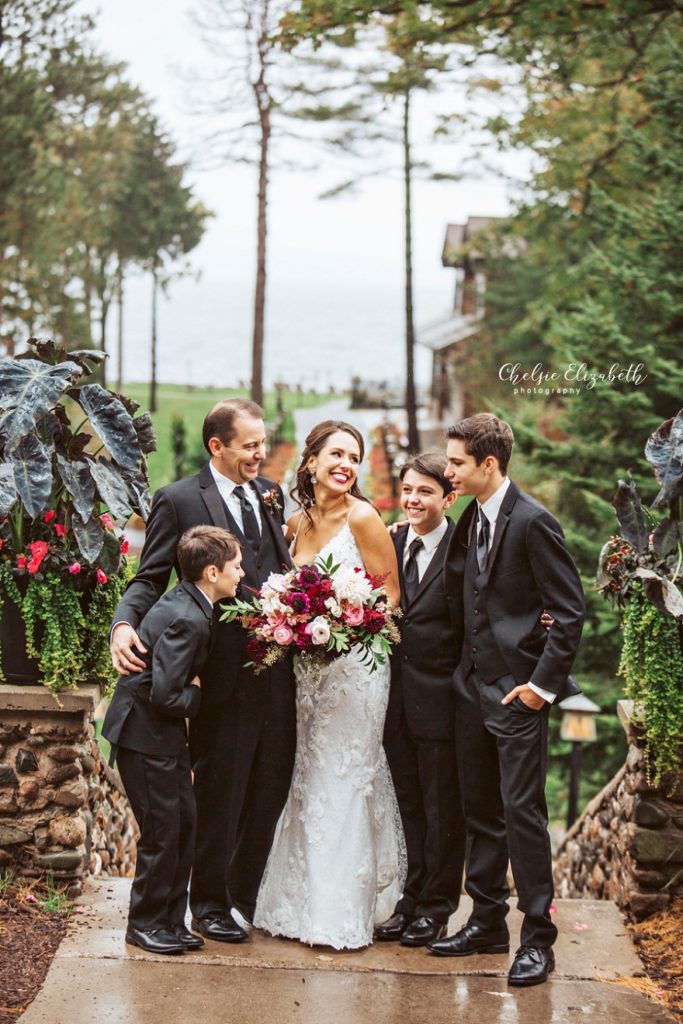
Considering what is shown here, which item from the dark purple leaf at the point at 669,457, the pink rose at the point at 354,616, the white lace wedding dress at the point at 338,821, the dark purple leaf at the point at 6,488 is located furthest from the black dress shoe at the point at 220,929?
the dark purple leaf at the point at 669,457

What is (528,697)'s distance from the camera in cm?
414

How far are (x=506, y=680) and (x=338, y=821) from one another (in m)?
0.96

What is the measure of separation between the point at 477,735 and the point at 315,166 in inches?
767

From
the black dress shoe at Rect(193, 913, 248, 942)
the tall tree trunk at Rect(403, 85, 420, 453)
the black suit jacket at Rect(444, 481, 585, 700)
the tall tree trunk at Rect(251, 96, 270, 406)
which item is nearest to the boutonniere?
the black suit jacket at Rect(444, 481, 585, 700)

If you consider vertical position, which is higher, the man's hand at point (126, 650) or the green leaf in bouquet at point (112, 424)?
the green leaf in bouquet at point (112, 424)

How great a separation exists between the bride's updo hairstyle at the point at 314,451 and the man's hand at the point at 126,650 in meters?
0.95

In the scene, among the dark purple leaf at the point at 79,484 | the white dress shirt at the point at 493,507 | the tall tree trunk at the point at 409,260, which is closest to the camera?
the white dress shirt at the point at 493,507

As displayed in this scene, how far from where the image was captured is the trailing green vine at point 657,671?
4633 millimetres

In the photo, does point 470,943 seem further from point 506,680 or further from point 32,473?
point 32,473

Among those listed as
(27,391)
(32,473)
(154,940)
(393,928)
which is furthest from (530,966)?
(27,391)

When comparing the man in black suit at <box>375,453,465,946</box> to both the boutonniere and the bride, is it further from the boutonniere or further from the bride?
the boutonniere

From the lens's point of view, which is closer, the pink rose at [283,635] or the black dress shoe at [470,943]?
the pink rose at [283,635]

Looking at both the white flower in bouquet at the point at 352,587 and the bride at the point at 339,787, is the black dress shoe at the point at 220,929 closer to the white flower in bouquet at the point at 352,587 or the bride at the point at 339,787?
the bride at the point at 339,787

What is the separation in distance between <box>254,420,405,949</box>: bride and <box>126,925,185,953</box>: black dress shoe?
47cm
